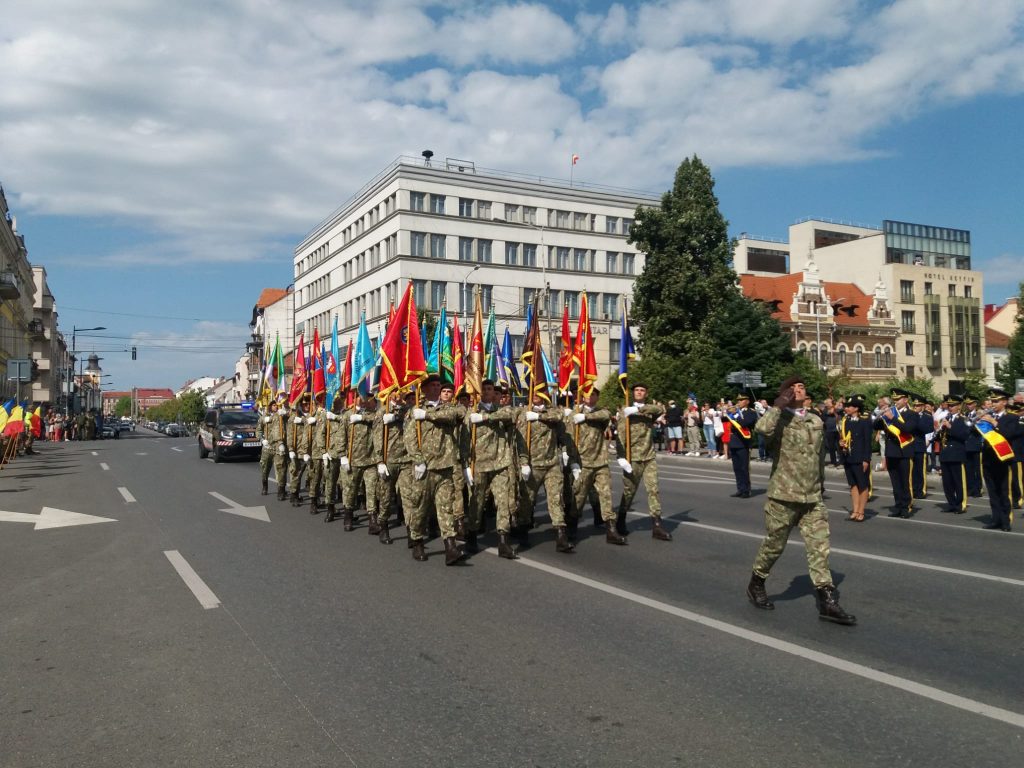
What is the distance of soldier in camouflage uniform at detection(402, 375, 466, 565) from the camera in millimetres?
8695

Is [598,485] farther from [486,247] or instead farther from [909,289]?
[909,289]

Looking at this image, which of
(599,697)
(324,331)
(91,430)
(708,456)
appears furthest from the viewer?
(324,331)

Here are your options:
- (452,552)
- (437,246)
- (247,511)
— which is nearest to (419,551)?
(452,552)

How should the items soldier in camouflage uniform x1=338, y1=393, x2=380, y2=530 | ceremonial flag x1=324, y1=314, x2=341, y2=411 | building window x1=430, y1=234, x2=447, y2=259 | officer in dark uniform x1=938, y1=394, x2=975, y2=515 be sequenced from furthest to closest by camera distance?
building window x1=430, y1=234, x2=447, y2=259, ceremonial flag x1=324, y1=314, x2=341, y2=411, officer in dark uniform x1=938, y1=394, x2=975, y2=515, soldier in camouflage uniform x1=338, y1=393, x2=380, y2=530

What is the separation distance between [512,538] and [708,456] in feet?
59.6

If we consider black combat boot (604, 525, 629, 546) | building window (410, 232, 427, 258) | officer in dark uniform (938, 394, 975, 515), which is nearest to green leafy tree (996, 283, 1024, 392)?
building window (410, 232, 427, 258)

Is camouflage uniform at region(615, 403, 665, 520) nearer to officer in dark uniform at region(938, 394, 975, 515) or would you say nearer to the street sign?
officer in dark uniform at region(938, 394, 975, 515)

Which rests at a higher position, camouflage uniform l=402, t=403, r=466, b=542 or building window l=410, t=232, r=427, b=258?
building window l=410, t=232, r=427, b=258

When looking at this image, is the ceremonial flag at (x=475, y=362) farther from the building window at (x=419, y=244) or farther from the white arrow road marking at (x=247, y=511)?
the building window at (x=419, y=244)

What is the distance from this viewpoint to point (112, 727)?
4.39 metres

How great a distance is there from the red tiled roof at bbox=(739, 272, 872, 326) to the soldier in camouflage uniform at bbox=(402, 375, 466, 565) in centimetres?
6869

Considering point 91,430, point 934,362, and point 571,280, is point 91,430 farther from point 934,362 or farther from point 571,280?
point 934,362

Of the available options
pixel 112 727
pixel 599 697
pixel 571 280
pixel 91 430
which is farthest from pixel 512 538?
pixel 571 280

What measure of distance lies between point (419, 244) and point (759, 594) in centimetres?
5477
